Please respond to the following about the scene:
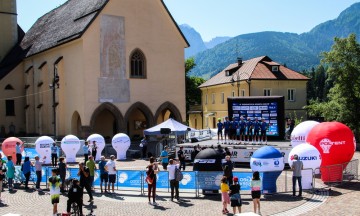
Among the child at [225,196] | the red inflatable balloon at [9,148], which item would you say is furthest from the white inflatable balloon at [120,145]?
the child at [225,196]

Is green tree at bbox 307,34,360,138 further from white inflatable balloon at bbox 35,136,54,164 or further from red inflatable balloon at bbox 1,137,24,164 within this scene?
red inflatable balloon at bbox 1,137,24,164

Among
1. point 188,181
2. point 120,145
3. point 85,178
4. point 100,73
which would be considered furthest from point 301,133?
point 100,73

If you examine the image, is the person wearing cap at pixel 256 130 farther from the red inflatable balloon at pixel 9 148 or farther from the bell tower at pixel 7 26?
the bell tower at pixel 7 26

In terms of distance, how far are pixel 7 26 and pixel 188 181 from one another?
→ 44602mm

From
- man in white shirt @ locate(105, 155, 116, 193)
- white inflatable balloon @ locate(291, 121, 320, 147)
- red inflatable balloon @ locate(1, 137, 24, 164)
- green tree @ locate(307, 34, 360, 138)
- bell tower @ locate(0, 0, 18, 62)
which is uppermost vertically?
bell tower @ locate(0, 0, 18, 62)

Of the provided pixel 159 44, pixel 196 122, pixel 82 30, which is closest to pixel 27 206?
pixel 82 30

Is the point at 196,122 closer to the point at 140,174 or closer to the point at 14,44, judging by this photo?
the point at 14,44

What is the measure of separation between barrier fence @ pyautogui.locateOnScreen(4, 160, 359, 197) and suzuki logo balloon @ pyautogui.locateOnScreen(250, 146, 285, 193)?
0.59 feet

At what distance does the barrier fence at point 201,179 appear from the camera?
18.1 meters

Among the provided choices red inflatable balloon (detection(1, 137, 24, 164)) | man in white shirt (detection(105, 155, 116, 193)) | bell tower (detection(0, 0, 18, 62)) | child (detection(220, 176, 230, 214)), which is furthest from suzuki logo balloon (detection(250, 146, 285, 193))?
bell tower (detection(0, 0, 18, 62))

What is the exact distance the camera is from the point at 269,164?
18.5 meters

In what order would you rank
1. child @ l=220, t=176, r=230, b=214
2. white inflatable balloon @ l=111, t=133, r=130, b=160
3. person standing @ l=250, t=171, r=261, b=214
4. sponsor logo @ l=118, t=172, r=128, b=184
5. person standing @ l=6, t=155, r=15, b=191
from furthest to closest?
white inflatable balloon @ l=111, t=133, r=130, b=160, person standing @ l=6, t=155, r=15, b=191, sponsor logo @ l=118, t=172, r=128, b=184, child @ l=220, t=176, r=230, b=214, person standing @ l=250, t=171, r=261, b=214

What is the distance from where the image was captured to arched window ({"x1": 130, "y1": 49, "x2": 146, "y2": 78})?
1711 inches

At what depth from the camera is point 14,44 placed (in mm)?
56344
